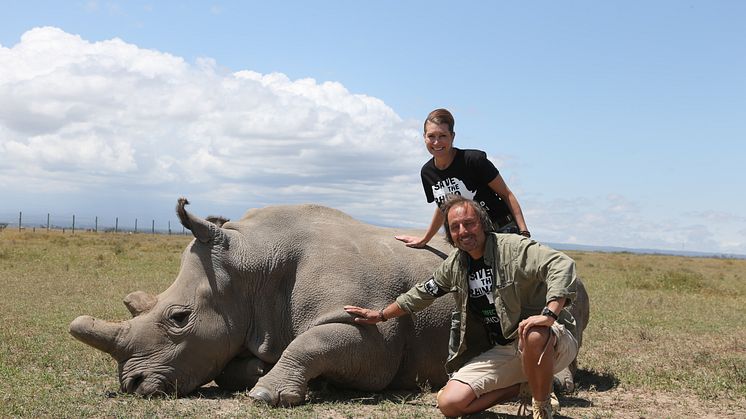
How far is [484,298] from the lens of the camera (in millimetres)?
5941

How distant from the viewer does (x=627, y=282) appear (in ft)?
75.5

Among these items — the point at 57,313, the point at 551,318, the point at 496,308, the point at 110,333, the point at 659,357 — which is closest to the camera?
the point at 551,318

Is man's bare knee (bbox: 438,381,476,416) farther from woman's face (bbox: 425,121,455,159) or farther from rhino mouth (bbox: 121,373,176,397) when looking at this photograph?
rhino mouth (bbox: 121,373,176,397)

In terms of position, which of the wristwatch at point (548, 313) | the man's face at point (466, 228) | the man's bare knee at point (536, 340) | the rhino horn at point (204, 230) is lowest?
the man's bare knee at point (536, 340)

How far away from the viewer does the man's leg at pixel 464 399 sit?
5.73m

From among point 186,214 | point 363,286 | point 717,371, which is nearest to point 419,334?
point 363,286

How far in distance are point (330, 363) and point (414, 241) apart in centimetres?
159

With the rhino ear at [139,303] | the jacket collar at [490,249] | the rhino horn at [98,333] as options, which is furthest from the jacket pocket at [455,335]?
the rhino horn at [98,333]

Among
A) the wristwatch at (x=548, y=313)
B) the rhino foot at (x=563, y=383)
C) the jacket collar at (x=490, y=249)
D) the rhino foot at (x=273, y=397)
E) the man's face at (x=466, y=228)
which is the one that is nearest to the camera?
the wristwatch at (x=548, y=313)

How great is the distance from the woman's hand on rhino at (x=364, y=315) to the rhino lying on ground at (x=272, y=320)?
86mm

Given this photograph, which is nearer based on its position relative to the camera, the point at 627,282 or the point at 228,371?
the point at 228,371

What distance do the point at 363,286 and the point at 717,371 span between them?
4343 millimetres

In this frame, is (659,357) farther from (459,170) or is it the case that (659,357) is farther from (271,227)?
(271,227)

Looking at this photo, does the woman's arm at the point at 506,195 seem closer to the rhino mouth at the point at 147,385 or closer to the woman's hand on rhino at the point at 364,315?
the woman's hand on rhino at the point at 364,315
